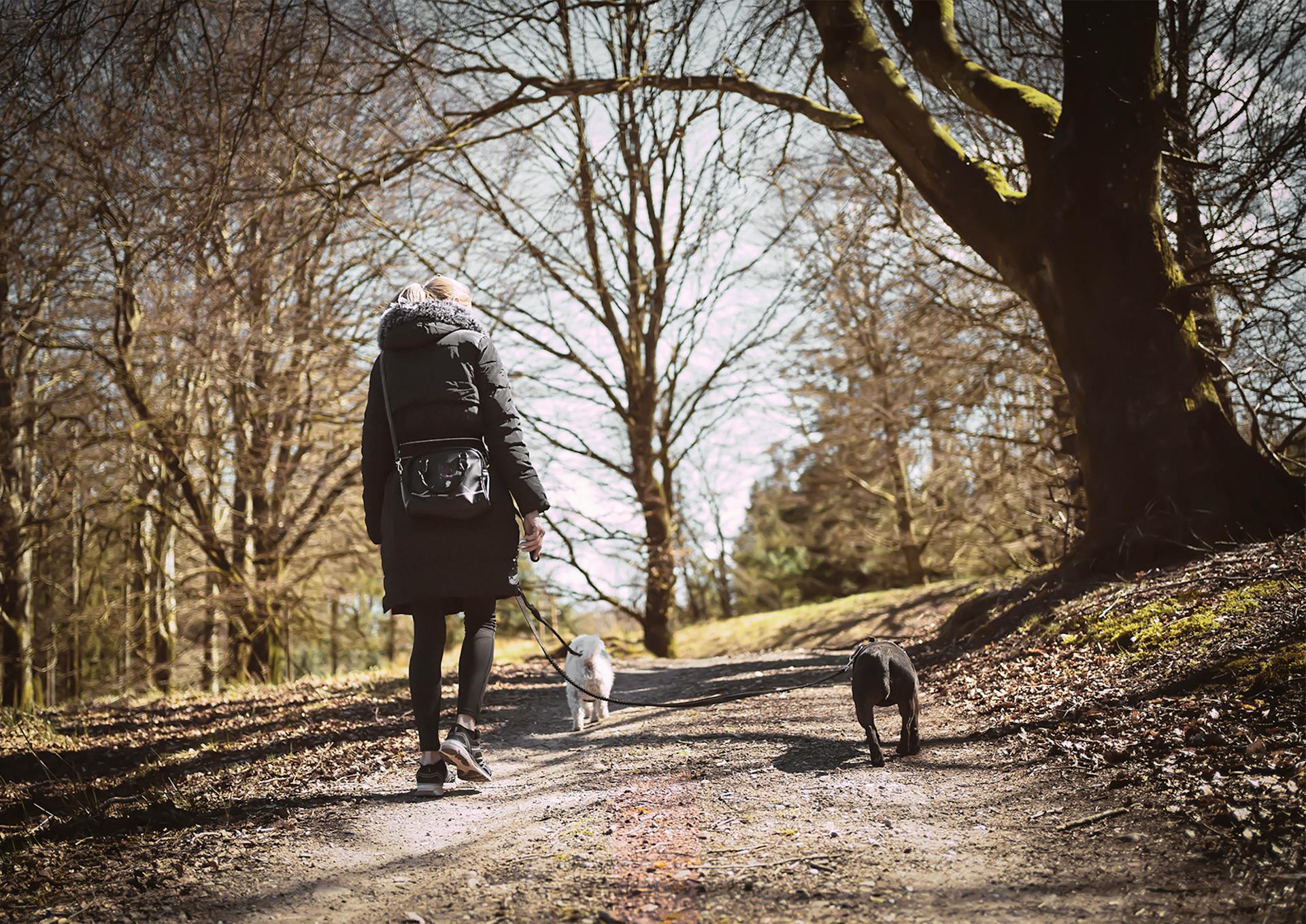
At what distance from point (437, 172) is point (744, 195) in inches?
168

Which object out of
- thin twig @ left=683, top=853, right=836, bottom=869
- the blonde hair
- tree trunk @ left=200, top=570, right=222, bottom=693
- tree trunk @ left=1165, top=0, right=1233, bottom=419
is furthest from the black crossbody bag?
tree trunk @ left=200, top=570, right=222, bottom=693

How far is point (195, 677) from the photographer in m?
17.7

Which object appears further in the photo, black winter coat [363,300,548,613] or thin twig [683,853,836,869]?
black winter coat [363,300,548,613]

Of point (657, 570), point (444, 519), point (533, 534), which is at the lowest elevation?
point (657, 570)

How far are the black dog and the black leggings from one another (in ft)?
5.27

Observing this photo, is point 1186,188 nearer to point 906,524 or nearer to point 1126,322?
point 1126,322

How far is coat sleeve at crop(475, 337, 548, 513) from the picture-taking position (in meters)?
3.74

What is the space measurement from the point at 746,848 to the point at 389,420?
2.31m

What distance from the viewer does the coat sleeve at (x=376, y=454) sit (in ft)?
12.4

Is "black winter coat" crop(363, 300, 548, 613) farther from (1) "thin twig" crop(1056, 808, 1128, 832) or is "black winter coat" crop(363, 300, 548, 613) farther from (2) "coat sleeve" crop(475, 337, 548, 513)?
(1) "thin twig" crop(1056, 808, 1128, 832)

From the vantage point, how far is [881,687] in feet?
11.4

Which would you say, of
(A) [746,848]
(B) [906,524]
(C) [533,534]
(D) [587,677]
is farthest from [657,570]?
(A) [746,848]

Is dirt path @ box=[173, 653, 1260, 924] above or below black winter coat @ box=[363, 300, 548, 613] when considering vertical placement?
below

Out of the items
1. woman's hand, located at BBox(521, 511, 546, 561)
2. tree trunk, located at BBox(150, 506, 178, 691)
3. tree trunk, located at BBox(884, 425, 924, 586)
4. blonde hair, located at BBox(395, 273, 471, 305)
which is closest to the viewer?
woman's hand, located at BBox(521, 511, 546, 561)
